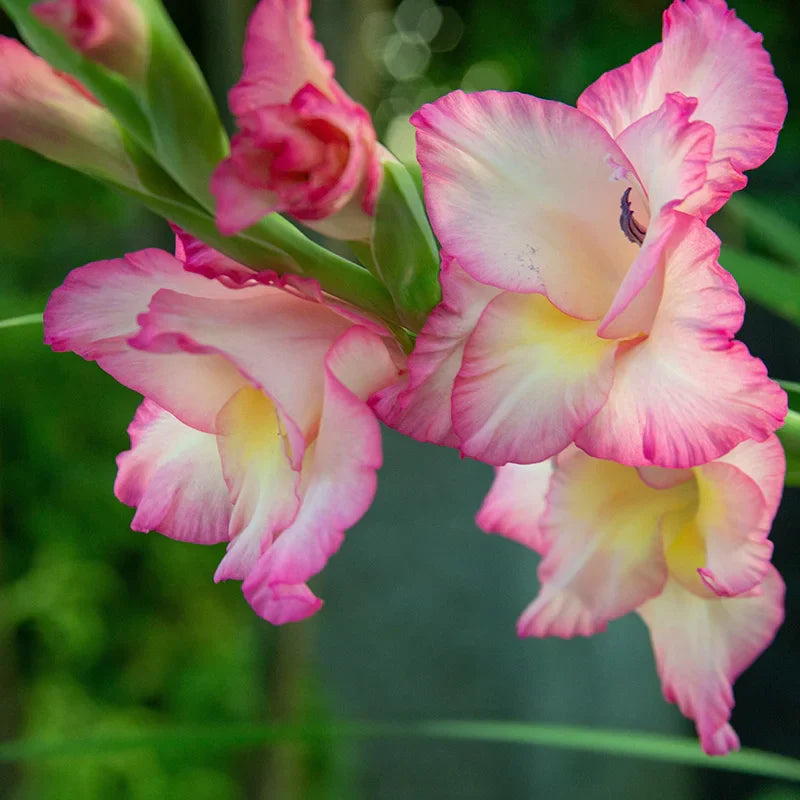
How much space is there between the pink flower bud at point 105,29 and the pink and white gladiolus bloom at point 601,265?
62 mm

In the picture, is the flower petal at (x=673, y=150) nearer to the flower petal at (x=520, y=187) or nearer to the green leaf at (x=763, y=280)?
the flower petal at (x=520, y=187)

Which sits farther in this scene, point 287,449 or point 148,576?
point 148,576

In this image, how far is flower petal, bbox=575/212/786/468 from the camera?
0.61 ft

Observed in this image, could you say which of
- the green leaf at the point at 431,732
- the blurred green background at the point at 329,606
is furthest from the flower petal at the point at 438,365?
the blurred green background at the point at 329,606

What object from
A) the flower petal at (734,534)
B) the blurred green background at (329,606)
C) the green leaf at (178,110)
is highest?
the green leaf at (178,110)

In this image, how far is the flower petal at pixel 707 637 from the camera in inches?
10.5

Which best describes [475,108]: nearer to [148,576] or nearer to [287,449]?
[287,449]

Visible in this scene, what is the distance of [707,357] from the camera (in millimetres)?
191

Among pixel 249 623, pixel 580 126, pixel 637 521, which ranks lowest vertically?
pixel 249 623

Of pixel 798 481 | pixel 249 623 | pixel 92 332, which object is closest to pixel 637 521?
pixel 798 481

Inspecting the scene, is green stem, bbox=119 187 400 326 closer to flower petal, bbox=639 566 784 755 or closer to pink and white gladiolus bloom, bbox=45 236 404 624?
pink and white gladiolus bloom, bbox=45 236 404 624

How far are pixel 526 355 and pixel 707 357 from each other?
4 centimetres

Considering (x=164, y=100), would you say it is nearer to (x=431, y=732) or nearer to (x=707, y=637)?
(x=707, y=637)

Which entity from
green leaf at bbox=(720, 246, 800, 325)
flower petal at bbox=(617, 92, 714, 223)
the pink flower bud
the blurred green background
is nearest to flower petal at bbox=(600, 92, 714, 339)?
flower petal at bbox=(617, 92, 714, 223)
